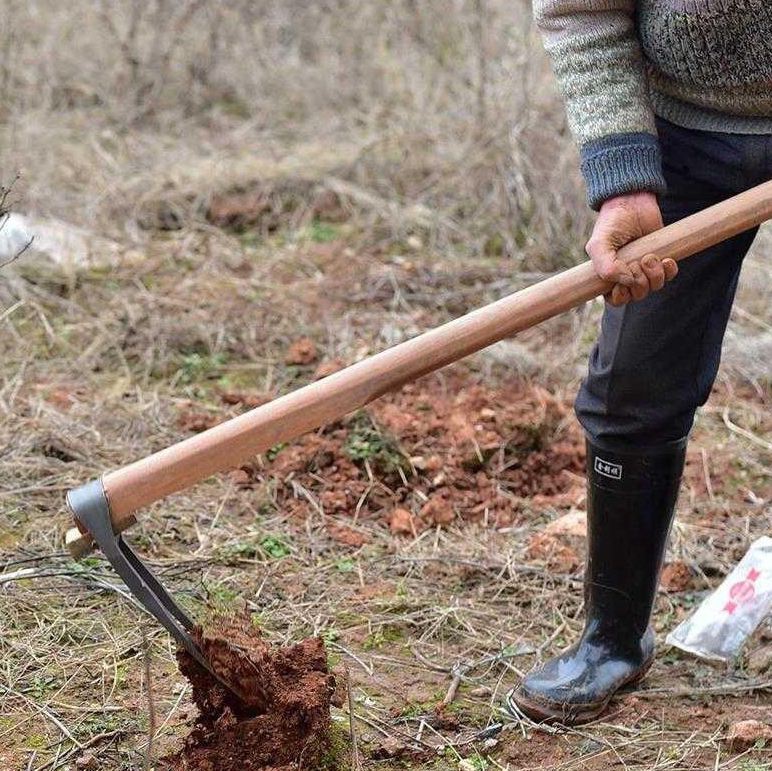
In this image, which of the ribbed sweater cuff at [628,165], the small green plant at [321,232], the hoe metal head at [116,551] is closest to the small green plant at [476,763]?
the hoe metal head at [116,551]

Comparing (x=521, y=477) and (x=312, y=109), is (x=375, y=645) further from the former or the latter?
(x=312, y=109)

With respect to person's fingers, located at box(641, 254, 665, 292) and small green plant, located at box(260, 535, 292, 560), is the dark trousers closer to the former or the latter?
person's fingers, located at box(641, 254, 665, 292)

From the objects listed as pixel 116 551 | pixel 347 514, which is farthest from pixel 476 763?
pixel 347 514

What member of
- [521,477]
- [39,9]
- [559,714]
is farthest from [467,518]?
[39,9]

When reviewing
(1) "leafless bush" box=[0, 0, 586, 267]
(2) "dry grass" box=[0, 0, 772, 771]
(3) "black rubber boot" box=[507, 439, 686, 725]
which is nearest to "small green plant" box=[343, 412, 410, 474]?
(2) "dry grass" box=[0, 0, 772, 771]

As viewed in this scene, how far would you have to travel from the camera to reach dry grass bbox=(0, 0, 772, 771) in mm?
2574

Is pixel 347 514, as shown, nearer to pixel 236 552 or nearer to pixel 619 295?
pixel 236 552

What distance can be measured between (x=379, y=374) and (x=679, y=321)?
660 millimetres

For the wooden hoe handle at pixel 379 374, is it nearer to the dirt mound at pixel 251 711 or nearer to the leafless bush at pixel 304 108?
the dirt mound at pixel 251 711

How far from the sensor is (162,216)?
5629 millimetres

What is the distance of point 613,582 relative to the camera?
2609 millimetres

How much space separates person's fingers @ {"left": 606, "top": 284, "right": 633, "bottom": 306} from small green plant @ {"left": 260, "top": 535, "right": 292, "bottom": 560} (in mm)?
1338

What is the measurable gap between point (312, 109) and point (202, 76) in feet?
2.35

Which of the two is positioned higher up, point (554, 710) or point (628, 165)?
point (628, 165)
